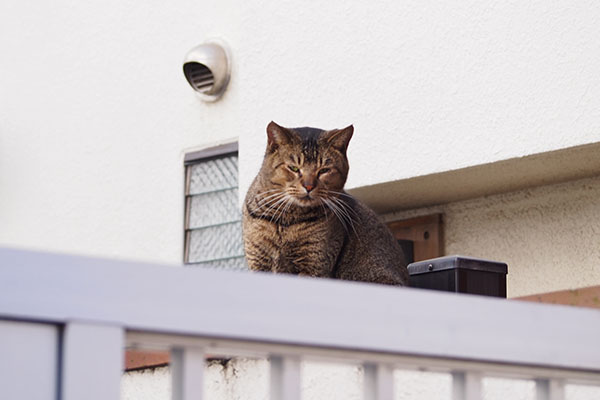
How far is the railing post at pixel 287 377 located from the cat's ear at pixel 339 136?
9.61 ft

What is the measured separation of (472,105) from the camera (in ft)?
14.2

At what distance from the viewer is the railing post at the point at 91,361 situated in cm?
93

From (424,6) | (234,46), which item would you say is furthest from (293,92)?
(234,46)

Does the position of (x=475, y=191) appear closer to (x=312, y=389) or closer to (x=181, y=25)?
(x=312, y=389)

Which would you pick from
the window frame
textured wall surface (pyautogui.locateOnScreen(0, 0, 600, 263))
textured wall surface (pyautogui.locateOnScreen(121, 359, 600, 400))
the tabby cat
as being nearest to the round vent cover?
textured wall surface (pyautogui.locateOnScreen(0, 0, 600, 263))

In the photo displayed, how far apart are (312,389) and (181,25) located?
2.35m

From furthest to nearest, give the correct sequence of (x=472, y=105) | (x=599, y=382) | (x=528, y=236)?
Answer: (x=528, y=236), (x=472, y=105), (x=599, y=382)

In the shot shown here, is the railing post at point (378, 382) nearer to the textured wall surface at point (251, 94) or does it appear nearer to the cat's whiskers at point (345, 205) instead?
the cat's whiskers at point (345, 205)

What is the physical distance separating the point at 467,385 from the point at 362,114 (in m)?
3.58

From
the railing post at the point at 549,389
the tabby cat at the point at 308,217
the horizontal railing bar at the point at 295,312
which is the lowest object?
the railing post at the point at 549,389

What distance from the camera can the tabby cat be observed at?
3848 mm

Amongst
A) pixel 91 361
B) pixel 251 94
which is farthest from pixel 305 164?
pixel 91 361

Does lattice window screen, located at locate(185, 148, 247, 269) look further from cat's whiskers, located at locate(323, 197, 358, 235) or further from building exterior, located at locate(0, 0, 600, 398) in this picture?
cat's whiskers, located at locate(323, 197, 358, 235)

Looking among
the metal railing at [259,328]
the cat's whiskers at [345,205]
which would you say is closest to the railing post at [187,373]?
the metal railing at [259,328]
